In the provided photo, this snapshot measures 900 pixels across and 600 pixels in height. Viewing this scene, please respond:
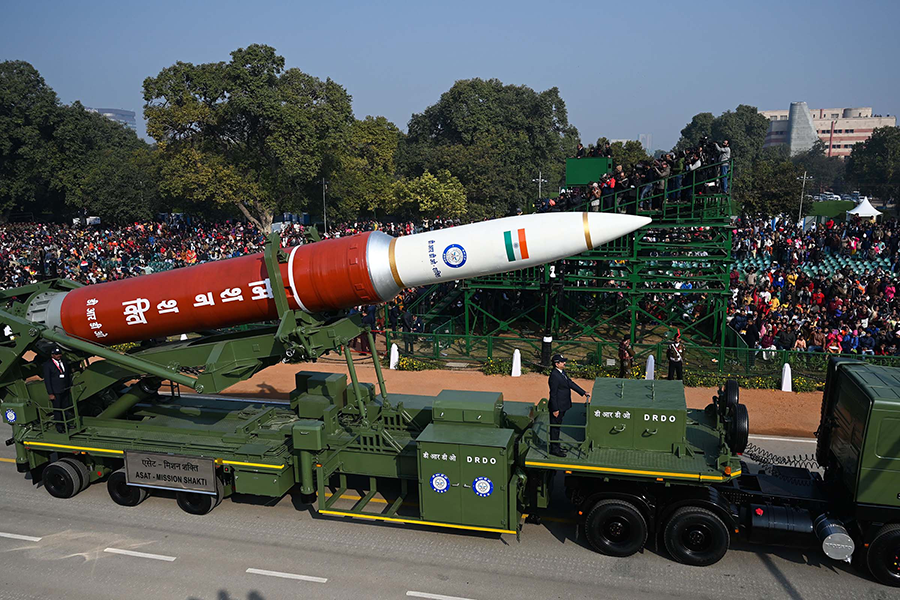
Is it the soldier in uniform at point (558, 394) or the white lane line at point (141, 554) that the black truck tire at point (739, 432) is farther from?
the white lane line at point (141, 554)

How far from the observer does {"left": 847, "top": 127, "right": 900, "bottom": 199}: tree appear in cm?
7756

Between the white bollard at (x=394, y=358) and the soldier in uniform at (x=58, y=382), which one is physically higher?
the soldier in uniform at (x=58, y=382)

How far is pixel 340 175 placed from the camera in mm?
48531

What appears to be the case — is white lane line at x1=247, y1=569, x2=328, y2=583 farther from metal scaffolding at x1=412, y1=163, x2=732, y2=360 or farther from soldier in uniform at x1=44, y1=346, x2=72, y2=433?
metal scaffolding at x1=412, y1=163, x2=732, y2=360

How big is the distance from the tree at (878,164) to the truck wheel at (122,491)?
84.6m

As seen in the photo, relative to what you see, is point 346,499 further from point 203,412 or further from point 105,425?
point 105,425

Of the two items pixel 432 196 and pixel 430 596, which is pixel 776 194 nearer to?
pixel 432 196

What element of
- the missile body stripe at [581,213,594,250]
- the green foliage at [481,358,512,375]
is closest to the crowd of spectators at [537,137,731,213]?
the green foliage at [481,358,512,375]

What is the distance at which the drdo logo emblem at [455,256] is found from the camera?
10078 millimetres

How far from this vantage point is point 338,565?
9.47 m

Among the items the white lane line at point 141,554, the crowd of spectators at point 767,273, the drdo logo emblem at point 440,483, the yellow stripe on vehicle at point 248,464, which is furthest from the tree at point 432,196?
the drdo logo emblem at point 440,483

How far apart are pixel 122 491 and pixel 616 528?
837cm

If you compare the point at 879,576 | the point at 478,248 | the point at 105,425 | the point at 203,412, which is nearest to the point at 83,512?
the point at 105,425

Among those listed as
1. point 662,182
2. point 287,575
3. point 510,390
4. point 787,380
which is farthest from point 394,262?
point 787,380
